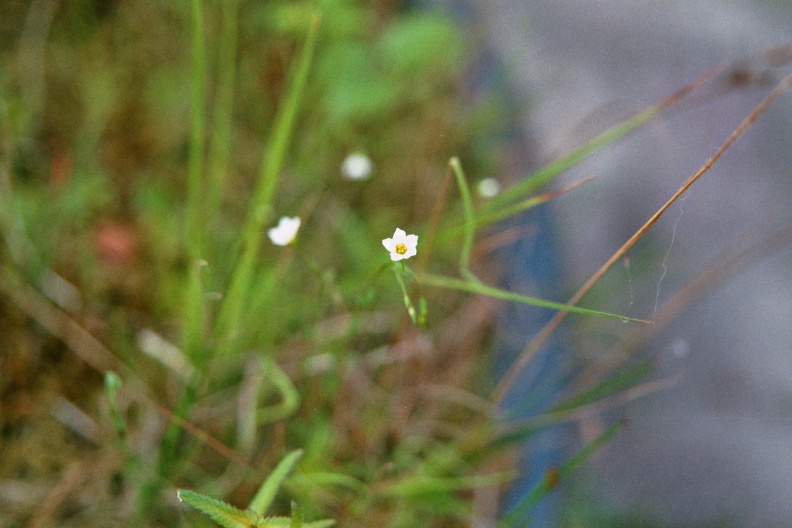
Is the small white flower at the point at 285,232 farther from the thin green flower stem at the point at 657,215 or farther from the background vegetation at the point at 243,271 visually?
the thin green flower stem at the point at 657,215

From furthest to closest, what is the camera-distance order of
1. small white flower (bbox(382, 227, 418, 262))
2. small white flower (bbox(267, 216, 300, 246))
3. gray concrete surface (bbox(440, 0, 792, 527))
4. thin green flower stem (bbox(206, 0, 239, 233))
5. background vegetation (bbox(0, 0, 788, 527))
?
gray concrete surface (bbox(440, 0, 792, 527)) → thin green flower stem (bbox(206, 0, 239, 233)) → background vegetation (bbox(0, 0, 788, 527)) → small white flower (bbox(267, 216, 300, 246)) → small white flower (bbox(382, 227, 418, 262))

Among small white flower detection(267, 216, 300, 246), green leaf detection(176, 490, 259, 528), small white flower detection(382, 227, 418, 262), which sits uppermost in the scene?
small white flower detection(382, 227, 418, 262)

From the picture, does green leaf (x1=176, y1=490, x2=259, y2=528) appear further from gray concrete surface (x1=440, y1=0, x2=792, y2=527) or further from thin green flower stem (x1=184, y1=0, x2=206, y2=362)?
gray concrete surface (x1=440, y1=0, x2=792, y2=527)

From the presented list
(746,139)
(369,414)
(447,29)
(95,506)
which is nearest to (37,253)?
(95,506)

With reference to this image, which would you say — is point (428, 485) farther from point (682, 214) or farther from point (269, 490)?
point (682, 214)

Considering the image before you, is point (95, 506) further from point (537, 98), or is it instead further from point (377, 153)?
point (537, 98)

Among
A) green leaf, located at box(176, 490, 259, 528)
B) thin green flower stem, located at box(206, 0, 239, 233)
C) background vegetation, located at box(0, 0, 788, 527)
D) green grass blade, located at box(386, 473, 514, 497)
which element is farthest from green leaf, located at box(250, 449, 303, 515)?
thin green flower stem, located at box(206, 0, 239, 233)

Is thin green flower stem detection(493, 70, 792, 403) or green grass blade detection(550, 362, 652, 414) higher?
thin green flower stem detection(493, 70, 792, 403)

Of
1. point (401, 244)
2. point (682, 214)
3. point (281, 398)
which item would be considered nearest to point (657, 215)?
point (401, 244)
